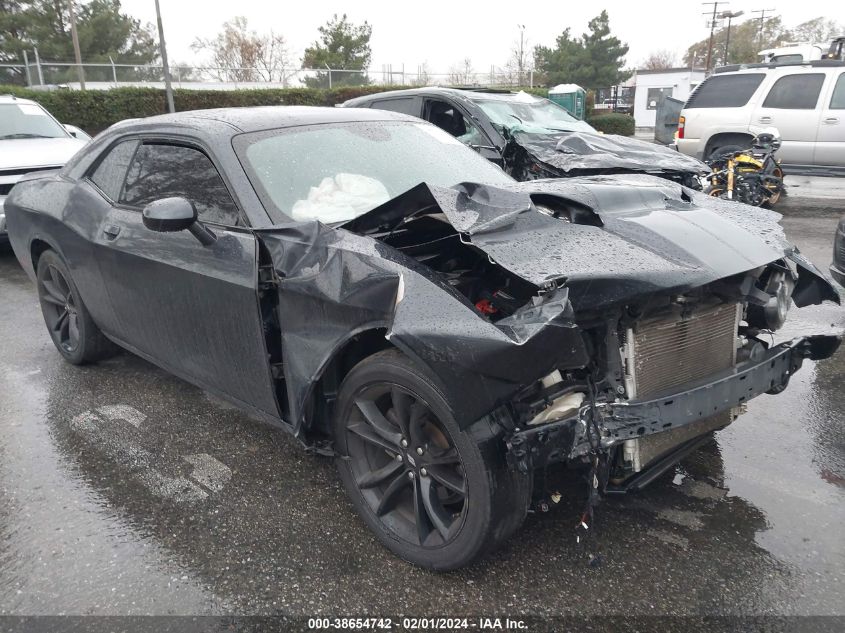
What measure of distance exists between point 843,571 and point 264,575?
84.0 inches

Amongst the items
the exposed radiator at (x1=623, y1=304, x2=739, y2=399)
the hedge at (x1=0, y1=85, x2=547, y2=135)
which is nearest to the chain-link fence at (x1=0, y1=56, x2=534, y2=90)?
the hedge at (x1=0, y1=85, x2=547, y2=135)

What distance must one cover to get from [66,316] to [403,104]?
4951 millimetres

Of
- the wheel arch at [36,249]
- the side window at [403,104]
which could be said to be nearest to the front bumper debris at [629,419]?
the wheel arch at [36,249]

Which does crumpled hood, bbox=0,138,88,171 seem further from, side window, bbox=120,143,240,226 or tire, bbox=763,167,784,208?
tire, bbox=763,167,784,208

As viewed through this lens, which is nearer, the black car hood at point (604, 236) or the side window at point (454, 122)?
the black car hood at point (604, 236)

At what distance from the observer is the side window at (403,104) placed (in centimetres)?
800

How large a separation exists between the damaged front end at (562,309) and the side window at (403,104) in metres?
5.36

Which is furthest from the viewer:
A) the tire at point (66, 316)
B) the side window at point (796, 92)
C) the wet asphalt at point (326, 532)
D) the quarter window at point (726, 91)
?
the quarter window at point (726, 91)

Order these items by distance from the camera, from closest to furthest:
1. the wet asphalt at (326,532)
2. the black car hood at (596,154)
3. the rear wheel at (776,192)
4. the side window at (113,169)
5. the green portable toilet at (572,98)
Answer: the wet asphalt at (326,532), the side window at (113,169), the black car hood at (596,154), the rear wheel at (776,192), the green portable toilet at (572,98)

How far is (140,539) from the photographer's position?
2.76 metres

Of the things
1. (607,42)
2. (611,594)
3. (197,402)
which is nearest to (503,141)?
(197,402)

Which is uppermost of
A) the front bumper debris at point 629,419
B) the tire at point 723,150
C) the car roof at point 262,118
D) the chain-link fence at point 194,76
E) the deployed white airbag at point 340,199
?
the chain-link fence at point 194,76

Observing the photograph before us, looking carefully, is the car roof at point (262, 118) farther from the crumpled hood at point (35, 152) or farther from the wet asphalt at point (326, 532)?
the crumpled hood at point (35, 152)

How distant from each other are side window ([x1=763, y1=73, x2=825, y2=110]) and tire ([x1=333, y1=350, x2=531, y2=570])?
10668 mm
